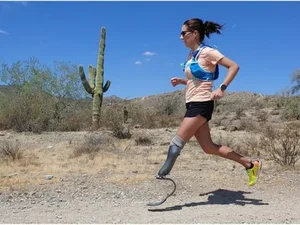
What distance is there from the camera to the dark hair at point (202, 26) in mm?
4961

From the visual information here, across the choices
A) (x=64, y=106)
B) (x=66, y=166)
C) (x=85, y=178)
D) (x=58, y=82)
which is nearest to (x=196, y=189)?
(x=85, y=178)

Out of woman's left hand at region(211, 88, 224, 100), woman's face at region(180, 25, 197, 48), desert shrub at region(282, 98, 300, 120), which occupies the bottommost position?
woman's left hand at region(211, 88, 224, 100)

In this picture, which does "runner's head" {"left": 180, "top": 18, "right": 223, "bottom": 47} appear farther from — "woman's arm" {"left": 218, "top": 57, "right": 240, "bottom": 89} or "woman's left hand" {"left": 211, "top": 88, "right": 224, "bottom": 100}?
"woman's left hand" {"left": 211, "top": 88, "right": 224, "bottom": 100}

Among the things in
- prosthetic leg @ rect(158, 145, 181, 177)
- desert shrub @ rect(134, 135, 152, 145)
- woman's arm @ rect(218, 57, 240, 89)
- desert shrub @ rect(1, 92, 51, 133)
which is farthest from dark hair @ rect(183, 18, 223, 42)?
desert shrub @ rect(1, 92, 51, 133)

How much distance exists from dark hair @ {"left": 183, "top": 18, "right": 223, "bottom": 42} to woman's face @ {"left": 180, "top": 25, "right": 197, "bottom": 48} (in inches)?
1.7

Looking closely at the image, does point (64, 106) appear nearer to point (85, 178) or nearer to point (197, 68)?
point (85, 178)

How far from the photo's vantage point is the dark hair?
496 cm

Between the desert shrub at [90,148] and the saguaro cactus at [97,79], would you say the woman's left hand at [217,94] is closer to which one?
the desert shrub at [90,148]

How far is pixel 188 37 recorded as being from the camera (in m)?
4.96

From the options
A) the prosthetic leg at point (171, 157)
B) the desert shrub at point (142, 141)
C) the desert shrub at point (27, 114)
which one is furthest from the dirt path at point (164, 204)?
the desert shrub at point (27, 114)

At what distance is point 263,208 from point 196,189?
49.0 inches

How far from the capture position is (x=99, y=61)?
61.6 feet

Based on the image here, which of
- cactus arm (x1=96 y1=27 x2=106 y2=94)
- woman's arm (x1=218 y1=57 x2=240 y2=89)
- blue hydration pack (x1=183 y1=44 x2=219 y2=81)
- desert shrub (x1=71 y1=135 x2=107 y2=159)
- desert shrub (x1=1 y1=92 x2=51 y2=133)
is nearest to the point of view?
woman's arm (x1=218 y1=57 x2=240 y2=89)

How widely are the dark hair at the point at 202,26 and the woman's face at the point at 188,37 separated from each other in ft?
0.14
